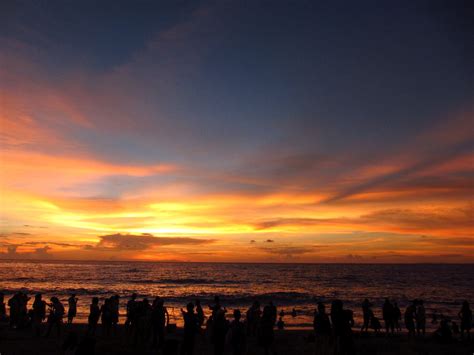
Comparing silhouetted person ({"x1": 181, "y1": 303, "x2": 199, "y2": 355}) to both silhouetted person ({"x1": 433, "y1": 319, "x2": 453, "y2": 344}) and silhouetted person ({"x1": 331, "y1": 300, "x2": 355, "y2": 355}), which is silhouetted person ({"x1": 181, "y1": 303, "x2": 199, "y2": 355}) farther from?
silhouetted person ({"x1": 433, "y1": 319, "x2": 453, "y2": 344})

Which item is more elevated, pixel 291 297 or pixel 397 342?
pixel 397 342

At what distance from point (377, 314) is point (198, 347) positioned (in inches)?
862

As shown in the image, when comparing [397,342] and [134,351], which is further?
[397,342]

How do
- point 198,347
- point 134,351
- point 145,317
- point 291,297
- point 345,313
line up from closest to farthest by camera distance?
point 345,313 < point 134,351 < point 145,317 < point 198,347 < point 291,297

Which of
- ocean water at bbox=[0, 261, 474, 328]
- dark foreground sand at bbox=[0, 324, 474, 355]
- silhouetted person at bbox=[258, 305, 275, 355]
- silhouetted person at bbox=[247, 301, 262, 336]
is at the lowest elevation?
ocean water at bbox=[0, 261, 474, 328]

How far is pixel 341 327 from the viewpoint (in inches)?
459

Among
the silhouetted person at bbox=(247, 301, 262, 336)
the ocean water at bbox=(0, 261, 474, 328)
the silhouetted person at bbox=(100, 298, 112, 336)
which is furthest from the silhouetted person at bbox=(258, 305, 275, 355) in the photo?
the ocean water at bbox=(0, 261, 474, 328)

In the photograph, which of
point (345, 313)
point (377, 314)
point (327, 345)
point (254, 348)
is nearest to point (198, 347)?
point (254, 348)

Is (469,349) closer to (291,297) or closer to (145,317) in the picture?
(145,317)

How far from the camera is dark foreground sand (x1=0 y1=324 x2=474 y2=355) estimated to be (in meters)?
14.9

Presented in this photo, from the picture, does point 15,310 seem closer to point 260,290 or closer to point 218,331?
point 218,331

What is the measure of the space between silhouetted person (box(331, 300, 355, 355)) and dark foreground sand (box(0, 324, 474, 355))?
360 centimetres

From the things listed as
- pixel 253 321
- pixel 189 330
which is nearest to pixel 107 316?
pixel 189 330

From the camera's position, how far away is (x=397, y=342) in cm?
1744
